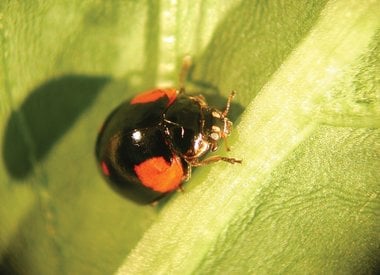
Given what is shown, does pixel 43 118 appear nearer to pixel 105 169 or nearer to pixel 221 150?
pixel 105 169

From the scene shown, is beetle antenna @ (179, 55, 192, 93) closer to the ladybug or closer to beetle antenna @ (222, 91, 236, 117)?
the ladybug

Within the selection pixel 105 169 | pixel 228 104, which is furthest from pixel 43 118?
pixel 228 104

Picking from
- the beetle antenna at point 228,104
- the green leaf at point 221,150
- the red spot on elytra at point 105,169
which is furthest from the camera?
the red spot on elytra at point 105,169

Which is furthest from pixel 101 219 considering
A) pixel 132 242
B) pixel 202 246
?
pixel 202 246

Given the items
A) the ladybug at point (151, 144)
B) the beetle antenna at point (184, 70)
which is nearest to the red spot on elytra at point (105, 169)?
the ladybug at point (151, 144)

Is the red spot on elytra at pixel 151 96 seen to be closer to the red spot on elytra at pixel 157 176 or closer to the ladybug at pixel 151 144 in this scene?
the ladybug at pixel 151 144

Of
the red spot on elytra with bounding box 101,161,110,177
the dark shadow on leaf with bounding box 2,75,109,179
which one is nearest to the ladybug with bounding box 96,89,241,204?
the red spot on elytra with bounding box 101,161,110,177

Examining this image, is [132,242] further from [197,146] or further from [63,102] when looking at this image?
[63,102]
